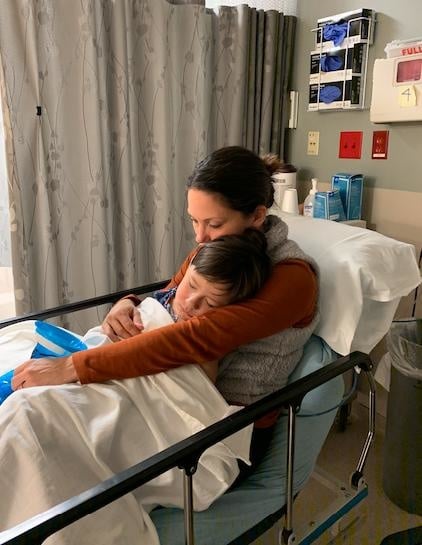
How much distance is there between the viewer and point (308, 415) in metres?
1.20

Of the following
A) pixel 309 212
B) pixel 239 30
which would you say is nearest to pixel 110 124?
pixel 239 30

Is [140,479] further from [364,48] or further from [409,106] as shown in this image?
[364,48]

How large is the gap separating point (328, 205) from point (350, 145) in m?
0.32

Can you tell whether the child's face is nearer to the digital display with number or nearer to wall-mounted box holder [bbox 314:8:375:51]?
the digital display with number

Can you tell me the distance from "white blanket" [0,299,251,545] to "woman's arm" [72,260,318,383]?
0.09 ft

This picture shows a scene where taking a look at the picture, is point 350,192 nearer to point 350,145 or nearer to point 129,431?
point 350,145

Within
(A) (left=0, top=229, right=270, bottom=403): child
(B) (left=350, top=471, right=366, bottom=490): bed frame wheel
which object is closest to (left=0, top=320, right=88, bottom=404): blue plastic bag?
(A) (left=0, top=229, right=270, bottom=403): child

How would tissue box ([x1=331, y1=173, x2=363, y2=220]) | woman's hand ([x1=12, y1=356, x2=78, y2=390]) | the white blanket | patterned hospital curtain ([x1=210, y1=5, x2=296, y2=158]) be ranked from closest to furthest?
the white blanket < woman's hand ([x1=12, y1=356, x2=78, y2=390]) < tissue box ([x1=331, y1=173, x2=363, y2=220]) < patterned hospital curtain ([x1=210, y1=5, x2=296, y2=158])

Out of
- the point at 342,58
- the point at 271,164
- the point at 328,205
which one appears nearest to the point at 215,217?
the point at 271,164

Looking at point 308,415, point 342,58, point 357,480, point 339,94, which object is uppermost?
point 342,58

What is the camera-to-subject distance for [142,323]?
130 centimetres

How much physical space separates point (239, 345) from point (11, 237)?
1043mm

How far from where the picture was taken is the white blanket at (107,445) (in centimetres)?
86

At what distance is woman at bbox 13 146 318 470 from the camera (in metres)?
1.08
